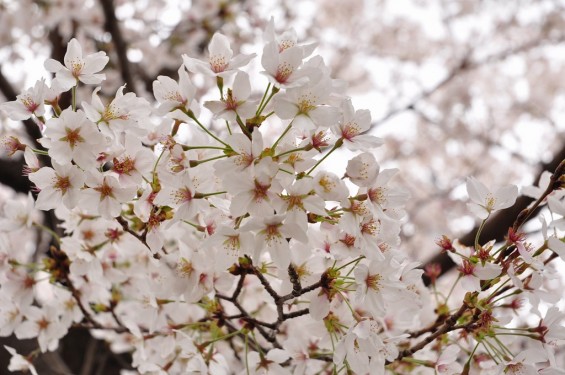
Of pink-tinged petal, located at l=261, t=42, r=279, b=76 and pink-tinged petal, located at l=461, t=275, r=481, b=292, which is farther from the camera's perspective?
pink-tinged petal, located at l=461, t=275, r=481, b=292

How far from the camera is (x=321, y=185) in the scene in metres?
0.96

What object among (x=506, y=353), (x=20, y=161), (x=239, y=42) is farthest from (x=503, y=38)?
(x=506, y=353)

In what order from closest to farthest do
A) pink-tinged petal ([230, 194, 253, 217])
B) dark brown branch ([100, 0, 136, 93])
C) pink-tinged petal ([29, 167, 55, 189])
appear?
pink-tinged petal ([230, 194, 253, 217]), pink-tinged petal ([29, 167, 55, 189]), dark brown branch ([100, 0, 136, 93])

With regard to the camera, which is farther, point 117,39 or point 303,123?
point 117,39

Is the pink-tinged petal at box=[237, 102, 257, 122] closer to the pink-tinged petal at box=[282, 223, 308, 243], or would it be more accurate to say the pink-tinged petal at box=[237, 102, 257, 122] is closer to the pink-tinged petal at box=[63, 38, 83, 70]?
the pink-tinged petal at box=[282, 223, 308, 243]

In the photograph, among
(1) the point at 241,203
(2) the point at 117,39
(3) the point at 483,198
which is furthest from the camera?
(2) the point at 117,39

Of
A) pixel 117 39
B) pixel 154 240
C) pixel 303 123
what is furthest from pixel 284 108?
pixel 117 39

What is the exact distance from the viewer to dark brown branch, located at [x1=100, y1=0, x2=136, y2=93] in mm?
2805

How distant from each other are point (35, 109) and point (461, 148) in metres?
6.52

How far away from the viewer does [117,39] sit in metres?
2.88

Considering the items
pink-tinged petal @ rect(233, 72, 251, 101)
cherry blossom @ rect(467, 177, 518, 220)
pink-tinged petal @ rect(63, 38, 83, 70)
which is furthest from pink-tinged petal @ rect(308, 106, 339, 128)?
pink-tinged petal @ rect(63, 38, 83, 70)

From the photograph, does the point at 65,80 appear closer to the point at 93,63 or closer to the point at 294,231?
the point at 93,63

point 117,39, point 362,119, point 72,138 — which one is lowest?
point 72,138

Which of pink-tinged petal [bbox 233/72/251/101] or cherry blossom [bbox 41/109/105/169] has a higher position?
pink-tinged petal [bbox 233/72/251/101]
